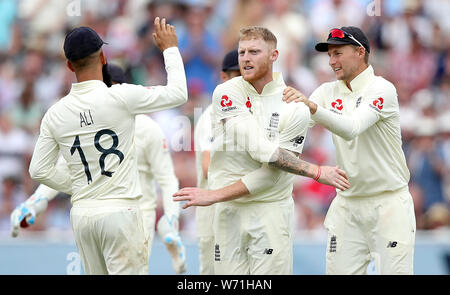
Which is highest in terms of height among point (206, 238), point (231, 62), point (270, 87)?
point (231, 62)

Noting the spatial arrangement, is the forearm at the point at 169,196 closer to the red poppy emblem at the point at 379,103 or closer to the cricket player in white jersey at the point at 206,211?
the cricket player in white jersey at the point at 206,211

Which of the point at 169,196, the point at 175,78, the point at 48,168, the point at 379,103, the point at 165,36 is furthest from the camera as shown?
the point at 169,196

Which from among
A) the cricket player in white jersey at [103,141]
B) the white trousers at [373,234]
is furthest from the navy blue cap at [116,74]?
the white trousers at [373,234]

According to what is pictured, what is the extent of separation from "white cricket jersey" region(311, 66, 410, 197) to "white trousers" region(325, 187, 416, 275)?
104mm

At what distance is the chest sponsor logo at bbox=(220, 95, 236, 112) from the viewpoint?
6473mm

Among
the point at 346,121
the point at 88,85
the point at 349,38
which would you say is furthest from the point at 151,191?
the point at 349,38

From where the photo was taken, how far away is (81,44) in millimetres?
6105

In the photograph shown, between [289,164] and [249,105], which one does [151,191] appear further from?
[289,164]

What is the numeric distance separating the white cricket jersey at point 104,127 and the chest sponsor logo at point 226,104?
481 millimetres

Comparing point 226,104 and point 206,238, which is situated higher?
point 226,104

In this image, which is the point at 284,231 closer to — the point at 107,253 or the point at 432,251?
the point at 107,253

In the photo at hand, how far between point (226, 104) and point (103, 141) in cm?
103
